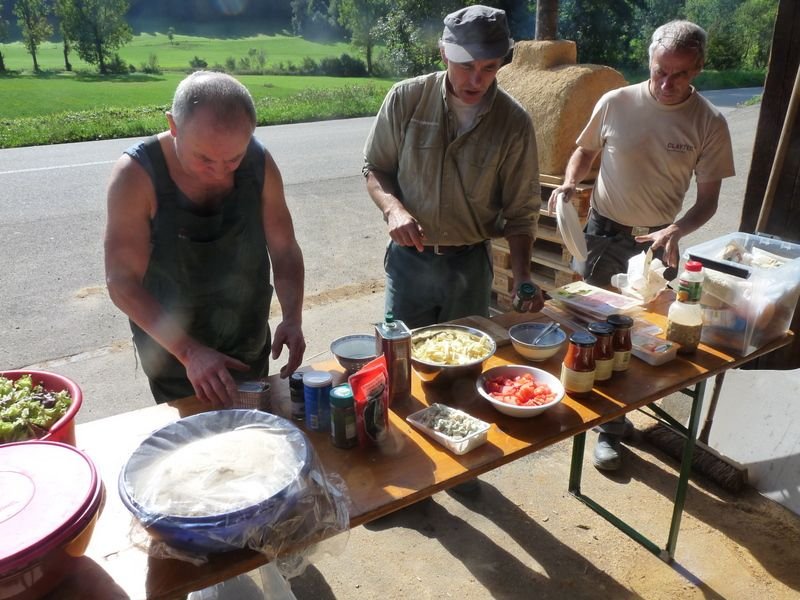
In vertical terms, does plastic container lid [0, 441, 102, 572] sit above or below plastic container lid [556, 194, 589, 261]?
below

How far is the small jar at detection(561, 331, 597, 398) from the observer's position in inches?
72.8

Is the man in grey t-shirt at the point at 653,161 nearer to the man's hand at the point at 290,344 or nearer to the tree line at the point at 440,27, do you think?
the man's hand at the point at 290,344

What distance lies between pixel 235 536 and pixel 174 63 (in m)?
40.7

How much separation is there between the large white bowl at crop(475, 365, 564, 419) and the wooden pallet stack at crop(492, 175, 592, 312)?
7.31ft

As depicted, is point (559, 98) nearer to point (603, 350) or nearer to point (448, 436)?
point (603, 350)

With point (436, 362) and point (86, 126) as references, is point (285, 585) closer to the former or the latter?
point (436, 362)

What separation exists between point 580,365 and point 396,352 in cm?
60

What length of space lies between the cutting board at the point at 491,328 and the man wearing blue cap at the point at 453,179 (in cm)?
27

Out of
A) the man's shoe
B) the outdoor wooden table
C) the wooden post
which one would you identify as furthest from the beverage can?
the wooden post

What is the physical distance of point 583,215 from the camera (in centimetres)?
408

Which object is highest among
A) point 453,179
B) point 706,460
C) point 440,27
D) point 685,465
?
point 440,27

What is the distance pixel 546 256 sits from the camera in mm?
4398

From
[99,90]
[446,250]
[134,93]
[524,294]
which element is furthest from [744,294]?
[99,90]

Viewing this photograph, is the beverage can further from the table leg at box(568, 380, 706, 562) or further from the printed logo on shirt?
the printed logo on shirt
